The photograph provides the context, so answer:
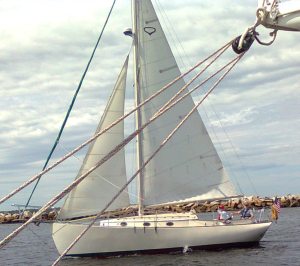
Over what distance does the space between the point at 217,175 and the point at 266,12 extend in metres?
27.0

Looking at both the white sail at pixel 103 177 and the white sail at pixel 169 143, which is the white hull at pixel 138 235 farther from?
the white sail at pixel 169 143

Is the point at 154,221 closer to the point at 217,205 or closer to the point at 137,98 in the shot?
the point at 137,98

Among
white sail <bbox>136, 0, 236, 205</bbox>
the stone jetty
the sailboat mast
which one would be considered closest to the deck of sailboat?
the sailboat mast

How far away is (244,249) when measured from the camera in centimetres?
3525

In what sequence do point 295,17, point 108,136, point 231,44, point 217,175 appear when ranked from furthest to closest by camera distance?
point 217,175, point 108,136, point 231,44, point 295,17

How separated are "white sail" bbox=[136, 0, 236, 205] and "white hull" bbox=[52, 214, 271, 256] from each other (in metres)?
1.65

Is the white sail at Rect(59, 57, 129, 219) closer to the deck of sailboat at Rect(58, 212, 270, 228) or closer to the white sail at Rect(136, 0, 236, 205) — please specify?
the deck of sailboat at Rect(58, 212, 270, 228)

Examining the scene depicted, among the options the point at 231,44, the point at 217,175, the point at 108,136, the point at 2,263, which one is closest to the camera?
the point at 231,44

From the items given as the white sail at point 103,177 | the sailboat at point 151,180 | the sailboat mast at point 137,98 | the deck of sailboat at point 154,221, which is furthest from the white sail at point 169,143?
the white sail at point 103,177

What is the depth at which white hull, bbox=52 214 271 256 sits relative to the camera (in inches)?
1270

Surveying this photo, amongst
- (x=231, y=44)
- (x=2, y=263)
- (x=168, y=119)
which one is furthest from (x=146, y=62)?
(x=231, y=44)

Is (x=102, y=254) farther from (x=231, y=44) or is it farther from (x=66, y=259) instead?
(x=231, y=44)

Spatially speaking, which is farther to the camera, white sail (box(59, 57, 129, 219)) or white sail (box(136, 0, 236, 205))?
white sail (box(136, 0, 236, 205))

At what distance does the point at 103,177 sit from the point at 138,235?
3.92 meters
